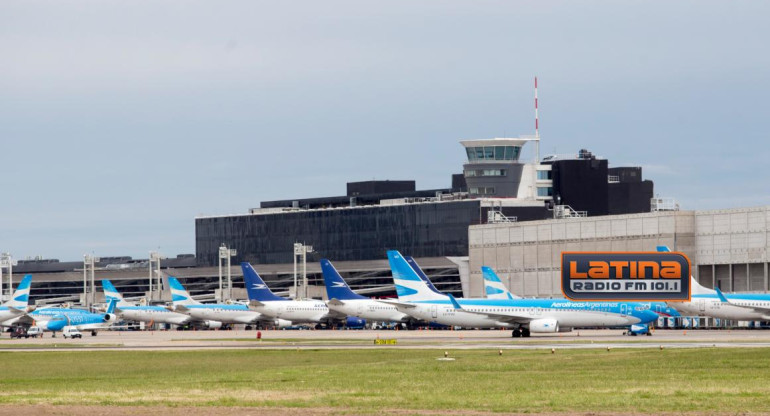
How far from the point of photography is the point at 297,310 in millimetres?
176250

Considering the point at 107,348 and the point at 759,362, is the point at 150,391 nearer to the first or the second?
the point at 759,362

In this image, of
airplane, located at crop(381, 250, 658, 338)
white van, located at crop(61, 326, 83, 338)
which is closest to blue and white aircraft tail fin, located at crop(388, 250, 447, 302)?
airplane, located at crop(381, 250, 658, 338)

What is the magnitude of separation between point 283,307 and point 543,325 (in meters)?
60.7

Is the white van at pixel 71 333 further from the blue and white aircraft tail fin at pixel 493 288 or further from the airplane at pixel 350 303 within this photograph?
the blue and white aircraft tail fin at pixel 493 288

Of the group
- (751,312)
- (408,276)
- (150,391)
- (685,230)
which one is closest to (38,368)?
(150,391)

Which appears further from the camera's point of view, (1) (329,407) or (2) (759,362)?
(2) (759,362)

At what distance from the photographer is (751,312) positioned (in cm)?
13738

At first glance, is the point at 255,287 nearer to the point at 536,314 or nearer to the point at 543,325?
the point at 536,314

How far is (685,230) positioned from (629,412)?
522 feet

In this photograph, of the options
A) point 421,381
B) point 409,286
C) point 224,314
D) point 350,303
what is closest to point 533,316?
point 409,286

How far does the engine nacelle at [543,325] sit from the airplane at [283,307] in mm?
55519

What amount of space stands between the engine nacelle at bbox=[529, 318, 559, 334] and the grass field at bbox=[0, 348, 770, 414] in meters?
31.8

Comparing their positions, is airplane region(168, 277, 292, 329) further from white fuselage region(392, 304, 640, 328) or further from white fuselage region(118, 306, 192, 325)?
white fuselage region(392, 304, 640, 328)

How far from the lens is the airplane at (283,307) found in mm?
176125
